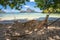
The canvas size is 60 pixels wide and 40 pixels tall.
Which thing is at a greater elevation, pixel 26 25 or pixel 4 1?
pixel 4 1

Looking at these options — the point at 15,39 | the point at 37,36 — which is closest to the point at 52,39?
the point at 37,36

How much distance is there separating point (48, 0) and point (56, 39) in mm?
2596

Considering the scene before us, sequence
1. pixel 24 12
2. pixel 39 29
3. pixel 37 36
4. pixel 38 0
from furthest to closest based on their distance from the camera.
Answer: pixel 24 12, pixel 38 0, pixel 39 29, pixel 37 36

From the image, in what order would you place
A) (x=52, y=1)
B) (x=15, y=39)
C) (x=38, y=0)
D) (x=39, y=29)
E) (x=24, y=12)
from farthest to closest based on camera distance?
1. (x=24, y=12)
2. (x=38, y=0)
3. (x=52, y=1)
4. (x=39, y=29)
5. (x=15, y=39)

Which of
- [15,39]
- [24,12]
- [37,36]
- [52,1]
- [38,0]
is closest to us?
[15,39]

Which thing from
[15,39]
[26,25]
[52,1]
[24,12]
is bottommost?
[24,12]

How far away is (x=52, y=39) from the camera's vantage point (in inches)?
240

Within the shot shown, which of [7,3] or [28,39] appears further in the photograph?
[7,3]

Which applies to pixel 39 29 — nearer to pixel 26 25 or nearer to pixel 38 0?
pixel 26 25

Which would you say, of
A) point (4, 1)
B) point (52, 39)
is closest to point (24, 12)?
point (4, 1)

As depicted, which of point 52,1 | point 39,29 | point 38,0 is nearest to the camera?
point 39,29

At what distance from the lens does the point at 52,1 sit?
806cm

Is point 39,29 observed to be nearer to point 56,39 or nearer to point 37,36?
point 37,36

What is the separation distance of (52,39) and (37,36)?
2.01 feet
